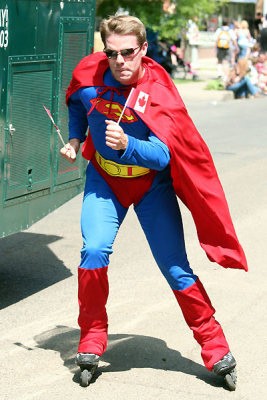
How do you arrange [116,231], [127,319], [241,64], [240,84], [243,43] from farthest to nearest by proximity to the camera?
1. [243,43]
2. [240,84]
3. [241,64]
4. [127,319]
5. [116,231]

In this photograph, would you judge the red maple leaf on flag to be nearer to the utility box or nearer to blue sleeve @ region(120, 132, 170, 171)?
blue sleeve @ region(120, 132, 170, 171)

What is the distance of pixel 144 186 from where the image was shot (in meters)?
4.72

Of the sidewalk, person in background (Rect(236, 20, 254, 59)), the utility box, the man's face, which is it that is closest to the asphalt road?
the utility box

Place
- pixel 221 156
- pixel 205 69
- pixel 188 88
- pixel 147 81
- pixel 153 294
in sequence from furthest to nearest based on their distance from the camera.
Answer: pixel 205 69 < pixel 188 88 < pixel 221 156 < pixel 153 294 < pixel 147 81

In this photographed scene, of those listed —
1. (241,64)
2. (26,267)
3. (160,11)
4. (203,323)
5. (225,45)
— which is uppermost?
(203,323)

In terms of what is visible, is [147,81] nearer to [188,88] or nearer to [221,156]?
[221,156]

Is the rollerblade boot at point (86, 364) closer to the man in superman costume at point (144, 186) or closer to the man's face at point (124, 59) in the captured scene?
the man in superman costume at point (144, 186)

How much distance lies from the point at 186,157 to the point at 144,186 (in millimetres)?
328

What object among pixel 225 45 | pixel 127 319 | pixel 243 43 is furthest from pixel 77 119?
pixel 225 45

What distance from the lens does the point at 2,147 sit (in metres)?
5.81

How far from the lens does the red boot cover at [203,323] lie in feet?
15.3

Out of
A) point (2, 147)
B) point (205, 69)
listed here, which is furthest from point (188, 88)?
point (2, 147)

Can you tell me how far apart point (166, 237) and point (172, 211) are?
147 mm

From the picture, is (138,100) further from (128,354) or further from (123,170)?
(128,354)
